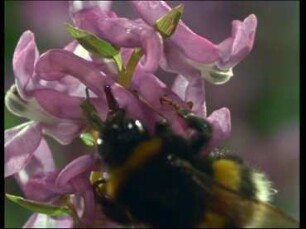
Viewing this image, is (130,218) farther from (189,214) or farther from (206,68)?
(206,68)

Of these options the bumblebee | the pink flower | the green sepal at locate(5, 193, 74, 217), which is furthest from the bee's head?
the pink flower

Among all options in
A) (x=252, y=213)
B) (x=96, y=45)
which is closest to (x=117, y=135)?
(x=96, y=45)

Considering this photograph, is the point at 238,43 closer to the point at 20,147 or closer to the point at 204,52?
the point at 204,52

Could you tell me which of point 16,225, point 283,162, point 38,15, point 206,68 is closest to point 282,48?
point 283,162

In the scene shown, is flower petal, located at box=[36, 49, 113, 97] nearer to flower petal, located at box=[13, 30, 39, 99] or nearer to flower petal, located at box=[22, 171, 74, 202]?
flower petal, located at box=[13, 30, 39, 99]

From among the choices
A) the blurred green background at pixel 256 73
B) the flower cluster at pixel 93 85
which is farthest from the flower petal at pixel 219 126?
the blurred green background at pixel 256 73

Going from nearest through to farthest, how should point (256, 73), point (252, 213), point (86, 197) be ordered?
point (252, 213) → point (86, 197) → point (256, 73)

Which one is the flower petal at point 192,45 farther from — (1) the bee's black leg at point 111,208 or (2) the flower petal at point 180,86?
(1) the bee's black leg at point 111,208
